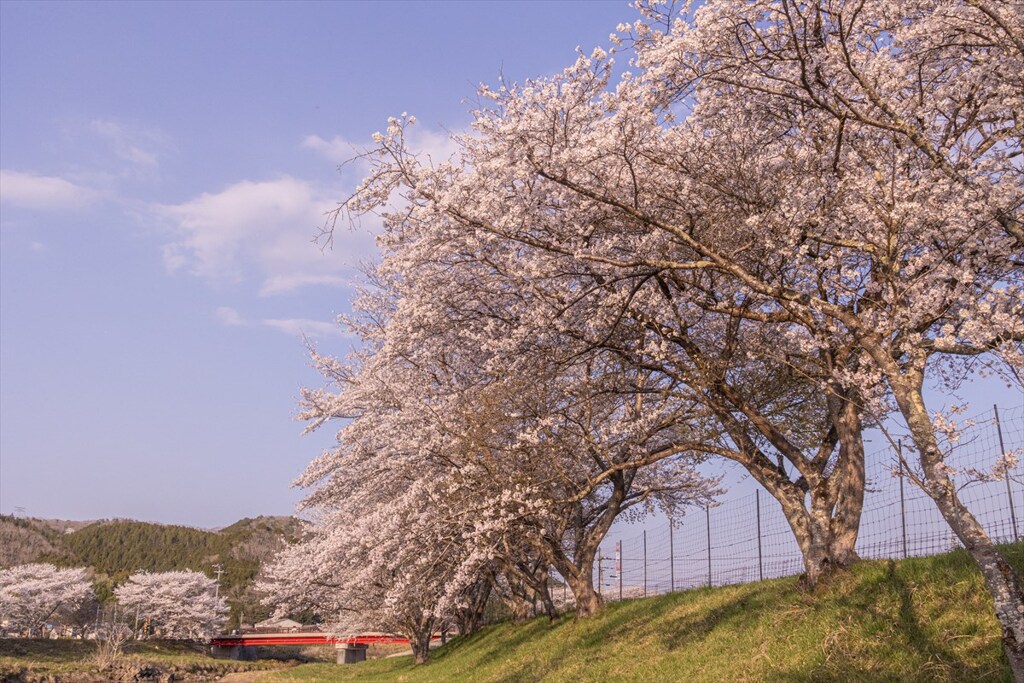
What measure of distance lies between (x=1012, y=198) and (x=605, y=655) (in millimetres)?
11029

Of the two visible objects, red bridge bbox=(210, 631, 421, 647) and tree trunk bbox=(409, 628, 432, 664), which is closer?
tree trunk bbox=(409, 628, 432, 664)

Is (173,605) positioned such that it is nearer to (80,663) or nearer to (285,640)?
(285,640)

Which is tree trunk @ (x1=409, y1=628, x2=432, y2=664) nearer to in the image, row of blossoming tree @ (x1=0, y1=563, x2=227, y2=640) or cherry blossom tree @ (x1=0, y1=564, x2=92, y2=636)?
row of blossoming tree @ (x1=0, y1=563, x2=227, y2=640)

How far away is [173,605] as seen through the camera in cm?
7950

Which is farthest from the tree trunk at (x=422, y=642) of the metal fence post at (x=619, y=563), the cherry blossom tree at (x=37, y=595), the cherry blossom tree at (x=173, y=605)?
the cherry blossom tree at (x=173, y=605)

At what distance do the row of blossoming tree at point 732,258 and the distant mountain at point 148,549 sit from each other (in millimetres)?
92311

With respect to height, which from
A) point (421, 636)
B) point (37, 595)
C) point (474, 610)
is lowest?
point (37, 595)

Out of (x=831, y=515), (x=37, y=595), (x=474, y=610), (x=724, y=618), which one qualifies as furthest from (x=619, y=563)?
(x=37, y=595)

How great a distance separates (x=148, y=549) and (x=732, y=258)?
141m

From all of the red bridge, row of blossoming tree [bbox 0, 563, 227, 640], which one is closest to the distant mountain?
row of blossoming tree [bbox 0, 563, 227, 640]

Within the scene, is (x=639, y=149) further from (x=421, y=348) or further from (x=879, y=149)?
(x=421, y=348)

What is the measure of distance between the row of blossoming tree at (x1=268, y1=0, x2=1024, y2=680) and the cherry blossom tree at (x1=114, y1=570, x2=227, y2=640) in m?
69.4

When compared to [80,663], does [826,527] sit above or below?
above

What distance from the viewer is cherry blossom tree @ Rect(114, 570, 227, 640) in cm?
7894
